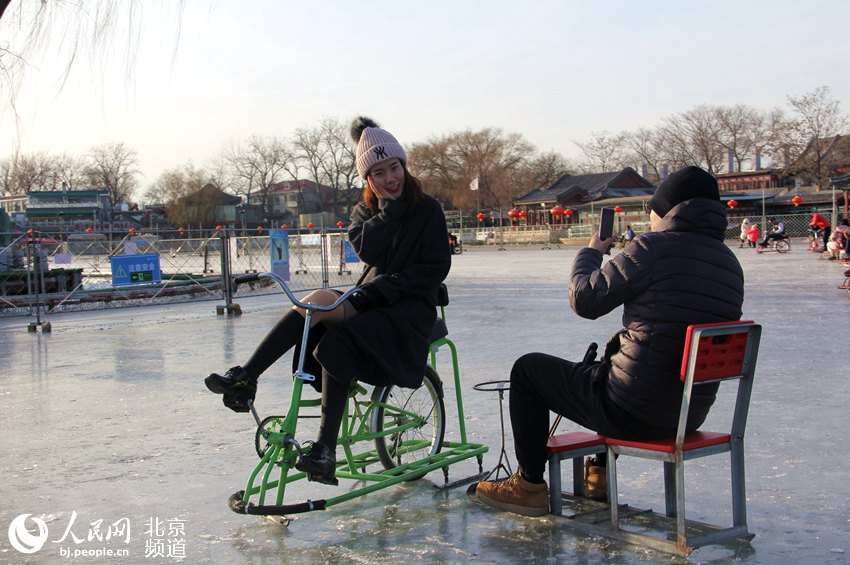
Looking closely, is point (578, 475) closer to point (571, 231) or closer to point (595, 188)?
point (571, 231)

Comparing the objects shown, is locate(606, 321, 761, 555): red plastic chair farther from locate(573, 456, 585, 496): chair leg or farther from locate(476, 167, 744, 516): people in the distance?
locate(573, 456, 585, 496): chair leg

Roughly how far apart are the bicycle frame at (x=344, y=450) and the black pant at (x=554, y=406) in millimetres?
673

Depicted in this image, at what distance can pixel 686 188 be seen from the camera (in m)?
3.53

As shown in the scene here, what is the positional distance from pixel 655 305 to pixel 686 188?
49 centimetres

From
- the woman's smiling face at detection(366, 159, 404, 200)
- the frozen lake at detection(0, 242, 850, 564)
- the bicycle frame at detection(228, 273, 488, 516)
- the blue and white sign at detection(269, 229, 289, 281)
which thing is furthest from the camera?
the blue and white sign at detection(269, 229, 289, 281)

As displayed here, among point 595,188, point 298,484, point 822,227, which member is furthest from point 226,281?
point 595,188

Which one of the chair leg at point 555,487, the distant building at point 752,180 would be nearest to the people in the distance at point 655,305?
the chair leg at point 555,487

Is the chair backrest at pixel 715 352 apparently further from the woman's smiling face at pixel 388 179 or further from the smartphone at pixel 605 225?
the woman's smiling face at pixel 388 179

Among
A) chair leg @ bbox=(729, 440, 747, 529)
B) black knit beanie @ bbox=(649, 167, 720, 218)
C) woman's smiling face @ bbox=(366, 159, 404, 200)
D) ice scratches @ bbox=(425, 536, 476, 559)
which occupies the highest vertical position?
woman's smiling face @ bbox=(366, 159, 404, 200)

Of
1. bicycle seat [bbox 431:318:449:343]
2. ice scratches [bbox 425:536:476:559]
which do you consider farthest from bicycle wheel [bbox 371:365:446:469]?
ice scratches [bbox 425:536:476:559]

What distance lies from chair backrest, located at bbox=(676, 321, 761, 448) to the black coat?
1.21 meters

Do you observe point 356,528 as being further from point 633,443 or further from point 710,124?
point 710,124

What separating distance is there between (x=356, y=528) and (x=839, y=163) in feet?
217

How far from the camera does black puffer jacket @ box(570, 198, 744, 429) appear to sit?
3396 millimetres
